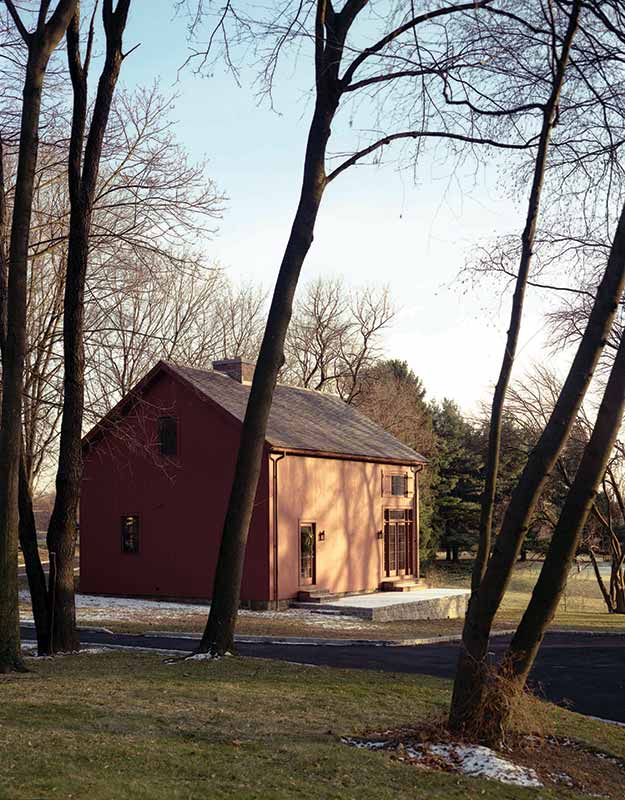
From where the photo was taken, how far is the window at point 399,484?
33188 mm

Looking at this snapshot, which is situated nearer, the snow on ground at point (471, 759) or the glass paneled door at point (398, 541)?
the snow on ground at point (471, 759)

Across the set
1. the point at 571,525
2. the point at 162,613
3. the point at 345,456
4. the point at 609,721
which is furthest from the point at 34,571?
the point at 345,456

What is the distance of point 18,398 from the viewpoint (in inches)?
449

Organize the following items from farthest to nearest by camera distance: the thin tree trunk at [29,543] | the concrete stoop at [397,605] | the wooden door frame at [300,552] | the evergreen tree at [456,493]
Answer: the evergreen tree at [456,493] < the wooden door frame at [300,552] < the concrete stoop at [397,605] < the thin tree trunk at [29,543]

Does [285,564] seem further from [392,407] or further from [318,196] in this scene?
[392,407]

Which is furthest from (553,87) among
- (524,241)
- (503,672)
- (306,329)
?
(306,329)

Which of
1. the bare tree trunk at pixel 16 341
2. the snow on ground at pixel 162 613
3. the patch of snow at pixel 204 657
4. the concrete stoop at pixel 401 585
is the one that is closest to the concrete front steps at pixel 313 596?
the snow on ground at pixel 162 613

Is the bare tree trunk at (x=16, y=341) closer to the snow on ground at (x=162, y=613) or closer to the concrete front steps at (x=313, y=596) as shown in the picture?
the snow on ground at (x=162, y=613)

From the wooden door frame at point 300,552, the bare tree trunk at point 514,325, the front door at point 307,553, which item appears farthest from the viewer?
the front door at point 307,553

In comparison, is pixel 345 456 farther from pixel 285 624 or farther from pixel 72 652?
pixel 72 652

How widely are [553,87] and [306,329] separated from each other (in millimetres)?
44246

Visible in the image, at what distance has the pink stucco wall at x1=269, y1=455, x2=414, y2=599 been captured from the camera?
27.5m

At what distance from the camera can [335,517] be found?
29.8m

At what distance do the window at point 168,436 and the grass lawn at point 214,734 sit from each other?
55.8 ft
